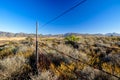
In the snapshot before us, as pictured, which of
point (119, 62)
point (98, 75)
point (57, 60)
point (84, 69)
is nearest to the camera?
point (98, 75)

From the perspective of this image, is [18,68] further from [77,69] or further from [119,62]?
[119,62]

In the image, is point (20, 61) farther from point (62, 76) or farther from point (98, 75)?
point (98, 75)

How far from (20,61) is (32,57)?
5.20 ft

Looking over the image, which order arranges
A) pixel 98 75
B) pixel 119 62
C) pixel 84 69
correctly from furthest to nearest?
pixel 119 62, pixel 84 69, pixel 98 75

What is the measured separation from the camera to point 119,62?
809 cm

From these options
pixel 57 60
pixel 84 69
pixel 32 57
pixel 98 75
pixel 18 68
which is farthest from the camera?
pixel 32 57

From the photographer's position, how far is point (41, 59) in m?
8.51

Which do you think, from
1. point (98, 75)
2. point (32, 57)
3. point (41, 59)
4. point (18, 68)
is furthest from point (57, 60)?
point (98, 75)

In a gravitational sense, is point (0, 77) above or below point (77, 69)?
below

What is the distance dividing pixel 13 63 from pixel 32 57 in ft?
6.84

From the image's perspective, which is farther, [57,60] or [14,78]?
[57,60]

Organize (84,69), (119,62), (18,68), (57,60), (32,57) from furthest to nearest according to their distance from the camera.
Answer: (32,57) → (57,60) → (119,62) → (18,68) → (84,69)

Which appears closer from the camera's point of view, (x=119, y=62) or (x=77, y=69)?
(x=77, y=69)

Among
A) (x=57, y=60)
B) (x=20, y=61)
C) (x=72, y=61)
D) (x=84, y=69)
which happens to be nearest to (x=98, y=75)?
(x=84, y=69)
